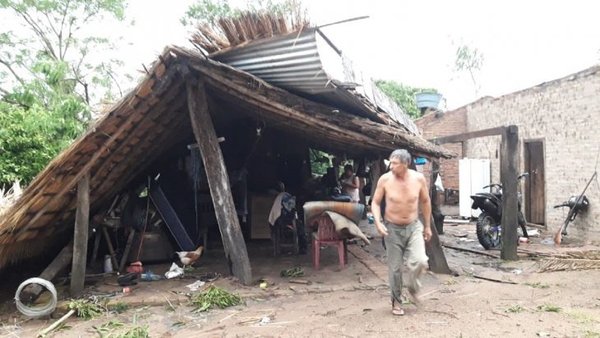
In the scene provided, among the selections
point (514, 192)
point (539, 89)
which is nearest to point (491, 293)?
point (514, 192)

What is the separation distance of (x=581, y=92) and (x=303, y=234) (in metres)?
6.94

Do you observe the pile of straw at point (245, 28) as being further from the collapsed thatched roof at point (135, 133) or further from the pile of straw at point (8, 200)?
the pile of straw at point (8, 200)

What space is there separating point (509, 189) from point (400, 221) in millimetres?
3511

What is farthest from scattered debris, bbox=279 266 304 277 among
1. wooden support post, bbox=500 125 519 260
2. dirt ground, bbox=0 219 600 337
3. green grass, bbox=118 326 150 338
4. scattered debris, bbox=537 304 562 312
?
wooden support post, bbox=500 125 519 260

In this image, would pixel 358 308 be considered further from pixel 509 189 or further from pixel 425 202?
pixel 509 189

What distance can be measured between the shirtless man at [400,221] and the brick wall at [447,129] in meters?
11.8

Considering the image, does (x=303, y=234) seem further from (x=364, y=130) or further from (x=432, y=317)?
(x=432, y=317)

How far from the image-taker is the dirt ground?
13.8ft

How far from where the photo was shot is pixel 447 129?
51.9 feet

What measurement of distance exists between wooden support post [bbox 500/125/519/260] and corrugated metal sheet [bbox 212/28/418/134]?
2943mm

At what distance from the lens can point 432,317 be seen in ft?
14.7

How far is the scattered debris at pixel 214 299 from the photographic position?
16.5 ft

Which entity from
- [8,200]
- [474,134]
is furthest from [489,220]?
[8,200]

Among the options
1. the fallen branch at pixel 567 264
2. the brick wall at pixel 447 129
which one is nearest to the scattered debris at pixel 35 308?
the fallen branch at pixel 567 264
